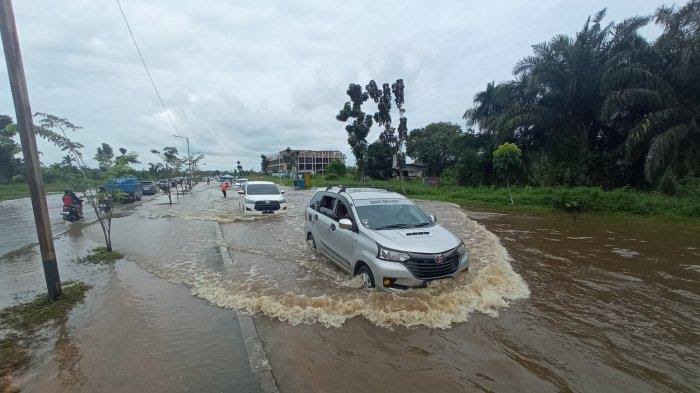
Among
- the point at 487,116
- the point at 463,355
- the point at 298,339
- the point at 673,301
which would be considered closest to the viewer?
the point at 463,355

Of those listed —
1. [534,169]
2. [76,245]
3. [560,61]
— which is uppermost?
[560,61]

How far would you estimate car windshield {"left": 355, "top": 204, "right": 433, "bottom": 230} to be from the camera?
257 inches

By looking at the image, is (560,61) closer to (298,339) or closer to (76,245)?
(298,339)

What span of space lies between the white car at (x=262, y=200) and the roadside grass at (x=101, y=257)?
7719 mm

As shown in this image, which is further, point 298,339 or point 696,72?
point 696,72

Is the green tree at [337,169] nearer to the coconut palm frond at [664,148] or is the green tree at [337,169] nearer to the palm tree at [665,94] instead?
the palm tree at [665,94]

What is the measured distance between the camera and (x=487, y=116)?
2950 centimetres

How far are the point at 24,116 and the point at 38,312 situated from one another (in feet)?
10.3

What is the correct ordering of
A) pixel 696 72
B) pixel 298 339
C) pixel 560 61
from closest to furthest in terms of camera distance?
pixel 298 339
pixel 696 72
pixel 560 61

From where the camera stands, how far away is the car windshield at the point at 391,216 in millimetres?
6531

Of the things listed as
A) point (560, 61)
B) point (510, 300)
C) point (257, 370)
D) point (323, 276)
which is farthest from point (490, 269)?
point (560, 61)

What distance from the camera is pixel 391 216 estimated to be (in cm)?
688

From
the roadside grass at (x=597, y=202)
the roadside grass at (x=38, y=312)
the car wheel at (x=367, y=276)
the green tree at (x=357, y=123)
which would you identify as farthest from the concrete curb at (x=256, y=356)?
the green tree at (x=357, y=123)

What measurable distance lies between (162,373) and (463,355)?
3481 mm
